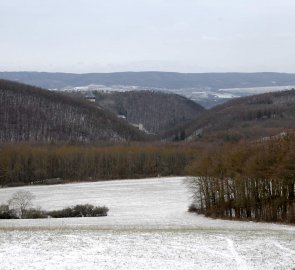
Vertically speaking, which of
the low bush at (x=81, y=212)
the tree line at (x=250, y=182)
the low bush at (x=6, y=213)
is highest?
the tree line at (x=250, y=182)

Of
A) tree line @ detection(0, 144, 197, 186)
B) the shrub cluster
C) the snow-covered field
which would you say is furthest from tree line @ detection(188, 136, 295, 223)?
tree line @ detection(0, 144, 197, 186)

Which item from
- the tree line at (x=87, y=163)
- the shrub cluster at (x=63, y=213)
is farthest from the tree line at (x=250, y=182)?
the tree line at (x=87, y=163)

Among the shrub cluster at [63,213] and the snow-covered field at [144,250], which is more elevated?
the snow-covered field at [144,250]

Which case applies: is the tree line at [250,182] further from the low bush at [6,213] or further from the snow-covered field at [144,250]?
the snow-covered field at [144,250]

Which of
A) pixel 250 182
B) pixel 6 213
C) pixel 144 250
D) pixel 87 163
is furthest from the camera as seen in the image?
pixel 87 163

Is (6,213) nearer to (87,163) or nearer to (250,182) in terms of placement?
(250,182)

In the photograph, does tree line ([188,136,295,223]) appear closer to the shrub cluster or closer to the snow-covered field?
the shrub cluster

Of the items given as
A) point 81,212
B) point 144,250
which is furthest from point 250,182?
point 144,250

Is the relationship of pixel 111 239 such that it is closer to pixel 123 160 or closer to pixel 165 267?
pixel 165 267

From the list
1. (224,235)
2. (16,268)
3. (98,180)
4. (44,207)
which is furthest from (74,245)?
(98,180)
